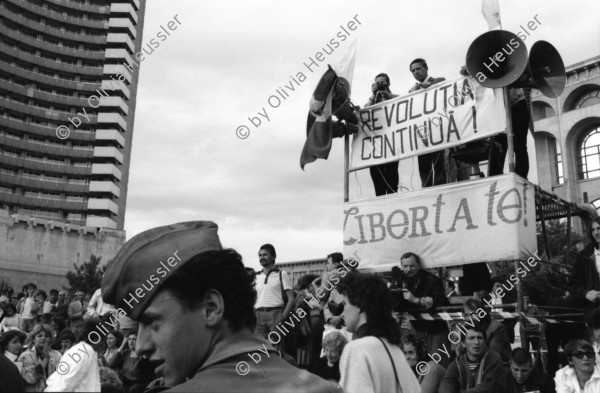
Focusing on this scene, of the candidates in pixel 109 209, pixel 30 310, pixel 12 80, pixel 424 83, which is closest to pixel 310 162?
pixel 424 83

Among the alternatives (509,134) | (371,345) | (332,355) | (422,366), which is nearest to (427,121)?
(509,134)

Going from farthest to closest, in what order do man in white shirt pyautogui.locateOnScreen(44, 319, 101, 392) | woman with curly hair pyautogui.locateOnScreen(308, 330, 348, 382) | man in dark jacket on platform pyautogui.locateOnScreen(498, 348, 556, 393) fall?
woman with curly hair pyautogui.locateOnScreen(308, 330, 348, 382), man in dark jacket on platform pyautogui.locateOnScreen(498, 348, 556, 393), man in white shirt pyautogui.locateOnScreen(44, 319, 101, 392)

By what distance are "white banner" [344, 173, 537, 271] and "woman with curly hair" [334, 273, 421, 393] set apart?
10.4ft

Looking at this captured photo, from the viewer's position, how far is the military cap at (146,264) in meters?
1.50

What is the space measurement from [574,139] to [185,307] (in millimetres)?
47893

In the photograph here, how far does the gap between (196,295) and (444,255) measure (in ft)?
18.2

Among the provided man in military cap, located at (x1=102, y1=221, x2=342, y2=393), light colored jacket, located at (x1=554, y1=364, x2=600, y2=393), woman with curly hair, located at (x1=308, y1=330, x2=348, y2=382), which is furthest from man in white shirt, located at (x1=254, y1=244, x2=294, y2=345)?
man in military cap, located at (x1=102, y1=221, x2=342, y2=393)

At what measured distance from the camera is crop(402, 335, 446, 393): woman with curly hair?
5984 mm

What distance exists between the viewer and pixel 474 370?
5.58 metres

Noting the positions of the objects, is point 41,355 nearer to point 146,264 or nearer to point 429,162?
point 429,162

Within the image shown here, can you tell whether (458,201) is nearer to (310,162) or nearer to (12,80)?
(310,162)

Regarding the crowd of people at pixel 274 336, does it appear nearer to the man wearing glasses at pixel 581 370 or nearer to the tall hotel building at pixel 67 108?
the man wearing glasses at pixel 581 370

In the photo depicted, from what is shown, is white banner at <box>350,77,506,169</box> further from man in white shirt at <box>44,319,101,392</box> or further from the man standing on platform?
man in white shirt at <box>44,319,101,392</box>

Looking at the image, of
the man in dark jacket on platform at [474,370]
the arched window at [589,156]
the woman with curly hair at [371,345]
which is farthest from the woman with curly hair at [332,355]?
the arched window at [589,156]
